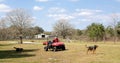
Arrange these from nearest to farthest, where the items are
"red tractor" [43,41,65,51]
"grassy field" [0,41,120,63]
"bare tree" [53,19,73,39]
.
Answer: "grassy field" [0,41,120,63], "red tractor" [43,41,65,51], "bare tree" [53,19,73,39]

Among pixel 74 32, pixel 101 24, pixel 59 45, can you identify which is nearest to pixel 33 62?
pixel 59 45

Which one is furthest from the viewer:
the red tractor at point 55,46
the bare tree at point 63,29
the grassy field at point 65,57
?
the bare tree at point 63,29

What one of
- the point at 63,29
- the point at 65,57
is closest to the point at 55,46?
the point at 65,57

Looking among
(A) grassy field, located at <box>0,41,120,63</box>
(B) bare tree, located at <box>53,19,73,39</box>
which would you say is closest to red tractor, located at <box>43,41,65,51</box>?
(A) grassy field, located at <box>0,41,120,63</box>

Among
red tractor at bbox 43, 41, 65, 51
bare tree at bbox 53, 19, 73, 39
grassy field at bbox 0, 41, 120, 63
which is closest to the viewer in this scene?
grassy field at bbox 0, 41, 120, 63

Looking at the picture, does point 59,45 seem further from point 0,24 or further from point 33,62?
point 0,24

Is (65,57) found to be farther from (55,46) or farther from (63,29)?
(63,29)

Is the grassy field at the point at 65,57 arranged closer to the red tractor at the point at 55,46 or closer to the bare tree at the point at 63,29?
the red tractor at the point at 55,46

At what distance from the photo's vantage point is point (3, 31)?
116 m

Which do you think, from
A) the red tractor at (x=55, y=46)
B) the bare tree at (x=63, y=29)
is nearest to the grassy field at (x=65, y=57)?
the red tractor at (x=55, y=46)

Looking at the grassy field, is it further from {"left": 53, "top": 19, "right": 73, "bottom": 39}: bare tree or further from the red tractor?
{"left": 53, "top": 19, "right": 73, "bottom": 39}: bare tree

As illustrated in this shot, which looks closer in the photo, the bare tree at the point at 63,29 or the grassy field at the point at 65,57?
the grassy field at the point at 65,57

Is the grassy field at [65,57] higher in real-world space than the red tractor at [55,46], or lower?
lower

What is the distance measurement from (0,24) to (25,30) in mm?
34356
